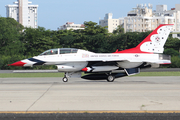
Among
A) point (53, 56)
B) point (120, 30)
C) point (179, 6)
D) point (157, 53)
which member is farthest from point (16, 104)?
point (179, 6)

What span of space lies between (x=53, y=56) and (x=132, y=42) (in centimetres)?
5514

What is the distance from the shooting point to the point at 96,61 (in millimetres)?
20672

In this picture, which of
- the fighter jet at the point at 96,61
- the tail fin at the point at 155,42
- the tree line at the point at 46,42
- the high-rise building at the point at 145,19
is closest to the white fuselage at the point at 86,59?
the fighter jet at the point at 96,61

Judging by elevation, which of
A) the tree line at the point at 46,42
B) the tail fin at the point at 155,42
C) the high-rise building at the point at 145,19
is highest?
the high-rise building at the point at 145,19

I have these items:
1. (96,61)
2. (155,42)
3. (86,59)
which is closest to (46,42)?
(86,59)

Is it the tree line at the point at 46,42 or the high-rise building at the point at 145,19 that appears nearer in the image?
the tree line at the point at 46,42

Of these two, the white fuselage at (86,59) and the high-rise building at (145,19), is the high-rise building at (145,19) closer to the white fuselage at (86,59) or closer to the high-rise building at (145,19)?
the high-rise building at (145,19)

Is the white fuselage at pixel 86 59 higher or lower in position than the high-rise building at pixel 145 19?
lower

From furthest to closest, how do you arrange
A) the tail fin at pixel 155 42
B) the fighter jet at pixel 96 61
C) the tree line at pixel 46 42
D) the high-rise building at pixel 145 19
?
1. the high-rise building at pixel 145 19
2. the tree line at pixel 46 42
3. the tail fin at pixel 155 42
4. the fighter jet at pixel 96 61

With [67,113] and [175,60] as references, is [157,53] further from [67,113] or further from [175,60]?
[175,60]

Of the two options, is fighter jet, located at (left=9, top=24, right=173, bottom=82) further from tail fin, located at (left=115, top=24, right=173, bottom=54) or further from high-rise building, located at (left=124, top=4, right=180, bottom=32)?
high-rise building, located at (left=124, top=4, right=180, bottom=32)

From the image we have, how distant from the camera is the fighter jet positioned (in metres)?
20.5

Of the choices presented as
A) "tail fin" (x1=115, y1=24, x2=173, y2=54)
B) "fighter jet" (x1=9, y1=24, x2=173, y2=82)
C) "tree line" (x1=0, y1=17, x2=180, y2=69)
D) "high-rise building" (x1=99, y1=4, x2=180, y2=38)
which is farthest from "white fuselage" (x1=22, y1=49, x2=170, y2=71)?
"high-rise building" (x1=99, y1=4, x2=180, y2=38)

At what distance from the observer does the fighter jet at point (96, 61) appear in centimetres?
2050
